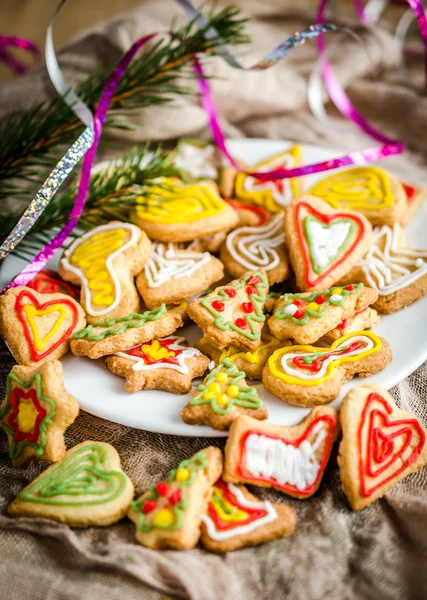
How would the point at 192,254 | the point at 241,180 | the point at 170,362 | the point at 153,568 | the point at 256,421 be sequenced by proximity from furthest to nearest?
the point at 241,180
the point at 192,254
the point at 170,362
the point at 256,421
the point at 153,568

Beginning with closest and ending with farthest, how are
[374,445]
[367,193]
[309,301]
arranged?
1. [374,445]
2. [309,301]
3. [367,193]

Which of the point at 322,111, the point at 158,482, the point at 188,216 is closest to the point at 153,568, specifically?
the point at 158,482

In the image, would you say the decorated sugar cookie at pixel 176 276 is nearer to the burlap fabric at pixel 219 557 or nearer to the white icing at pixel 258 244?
the white icing at pixel 258 244

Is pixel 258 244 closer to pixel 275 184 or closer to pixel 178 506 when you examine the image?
pixel 275 184

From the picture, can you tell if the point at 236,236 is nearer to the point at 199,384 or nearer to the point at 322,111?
the point at 199,384

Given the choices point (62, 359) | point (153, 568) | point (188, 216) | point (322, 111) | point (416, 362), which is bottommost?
point (153, 568)

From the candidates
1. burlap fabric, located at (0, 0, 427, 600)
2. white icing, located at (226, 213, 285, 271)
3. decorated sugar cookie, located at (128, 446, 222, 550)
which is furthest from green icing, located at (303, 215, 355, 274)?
decorated sugar cookie, located at (128, 446, 222, 550)

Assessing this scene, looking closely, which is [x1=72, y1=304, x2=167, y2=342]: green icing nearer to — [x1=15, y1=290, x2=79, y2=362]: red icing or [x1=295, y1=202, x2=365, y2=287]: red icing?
[x1=15, y1=290, x2=79, y2=362]: red icing

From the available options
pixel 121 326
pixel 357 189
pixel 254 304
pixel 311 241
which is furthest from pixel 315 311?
pixel 357 189
